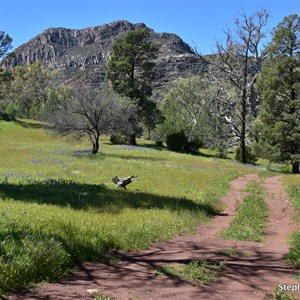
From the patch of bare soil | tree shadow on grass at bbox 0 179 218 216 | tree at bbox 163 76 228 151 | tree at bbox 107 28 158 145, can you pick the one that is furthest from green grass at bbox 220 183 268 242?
tree at bbox 107 28 158 145

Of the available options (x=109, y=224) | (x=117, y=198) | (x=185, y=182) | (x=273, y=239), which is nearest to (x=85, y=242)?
(x=109, y=224)

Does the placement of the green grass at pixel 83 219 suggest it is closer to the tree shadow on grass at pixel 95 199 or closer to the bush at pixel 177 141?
the tree shadow on grass at pixel 95 199

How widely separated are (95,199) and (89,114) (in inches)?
1043

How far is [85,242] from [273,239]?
546 cm

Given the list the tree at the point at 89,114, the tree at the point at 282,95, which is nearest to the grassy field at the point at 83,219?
the tree at the point at 282,95

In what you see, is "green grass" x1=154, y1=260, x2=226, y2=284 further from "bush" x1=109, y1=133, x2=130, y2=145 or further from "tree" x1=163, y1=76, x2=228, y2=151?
"bush" x1=109, y1=133, x2=130, y2=145

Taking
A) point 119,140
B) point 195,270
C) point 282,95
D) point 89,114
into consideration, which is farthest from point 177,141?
point 195,270

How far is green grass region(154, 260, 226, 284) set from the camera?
6.11m

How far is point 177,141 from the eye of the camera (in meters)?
57.4

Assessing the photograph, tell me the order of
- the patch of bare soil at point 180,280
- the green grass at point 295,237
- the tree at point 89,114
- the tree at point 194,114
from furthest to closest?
the tree at point 194,114 < the tree at point 89,114 < the green grass at point 295,237 < the patch of bare soil at point 180,280

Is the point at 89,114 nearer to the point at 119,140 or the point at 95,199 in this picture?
the point at 119,140

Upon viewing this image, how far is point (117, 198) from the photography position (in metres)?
15.0

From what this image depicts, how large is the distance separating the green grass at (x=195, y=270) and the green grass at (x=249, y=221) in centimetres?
392

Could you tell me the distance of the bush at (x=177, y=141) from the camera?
188 feet
